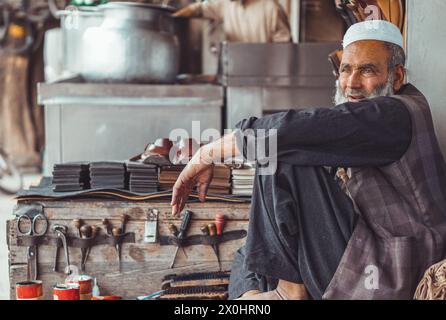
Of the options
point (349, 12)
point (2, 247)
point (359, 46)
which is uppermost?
point (349, 12)

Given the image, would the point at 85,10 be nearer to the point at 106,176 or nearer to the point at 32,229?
the point at 106,176

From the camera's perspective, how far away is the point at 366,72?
256cm

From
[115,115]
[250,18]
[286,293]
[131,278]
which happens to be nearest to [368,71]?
[286,293]

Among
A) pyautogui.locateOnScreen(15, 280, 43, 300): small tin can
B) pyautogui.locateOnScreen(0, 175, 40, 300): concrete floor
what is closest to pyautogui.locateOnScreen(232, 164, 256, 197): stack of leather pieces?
pyautogui.locateOnScreen(15, 280, 43, 300): small tin can

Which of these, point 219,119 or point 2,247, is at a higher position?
point 219,119

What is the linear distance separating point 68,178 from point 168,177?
1.52ft

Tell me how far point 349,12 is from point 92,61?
6.89 ft

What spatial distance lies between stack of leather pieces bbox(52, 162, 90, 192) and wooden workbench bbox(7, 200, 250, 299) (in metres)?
0.11

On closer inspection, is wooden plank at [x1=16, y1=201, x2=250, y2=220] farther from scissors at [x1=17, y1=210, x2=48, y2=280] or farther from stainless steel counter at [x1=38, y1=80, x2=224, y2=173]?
stainless steel counter at [x1=38, y1=80, x2=224, y2=173]

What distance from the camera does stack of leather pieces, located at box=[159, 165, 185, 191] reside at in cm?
315

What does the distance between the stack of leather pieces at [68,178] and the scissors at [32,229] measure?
0.17m

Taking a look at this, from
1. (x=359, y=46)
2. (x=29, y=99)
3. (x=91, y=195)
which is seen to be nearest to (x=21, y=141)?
(x=29, y=99)

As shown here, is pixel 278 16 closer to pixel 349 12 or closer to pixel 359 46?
pixel 349 12
